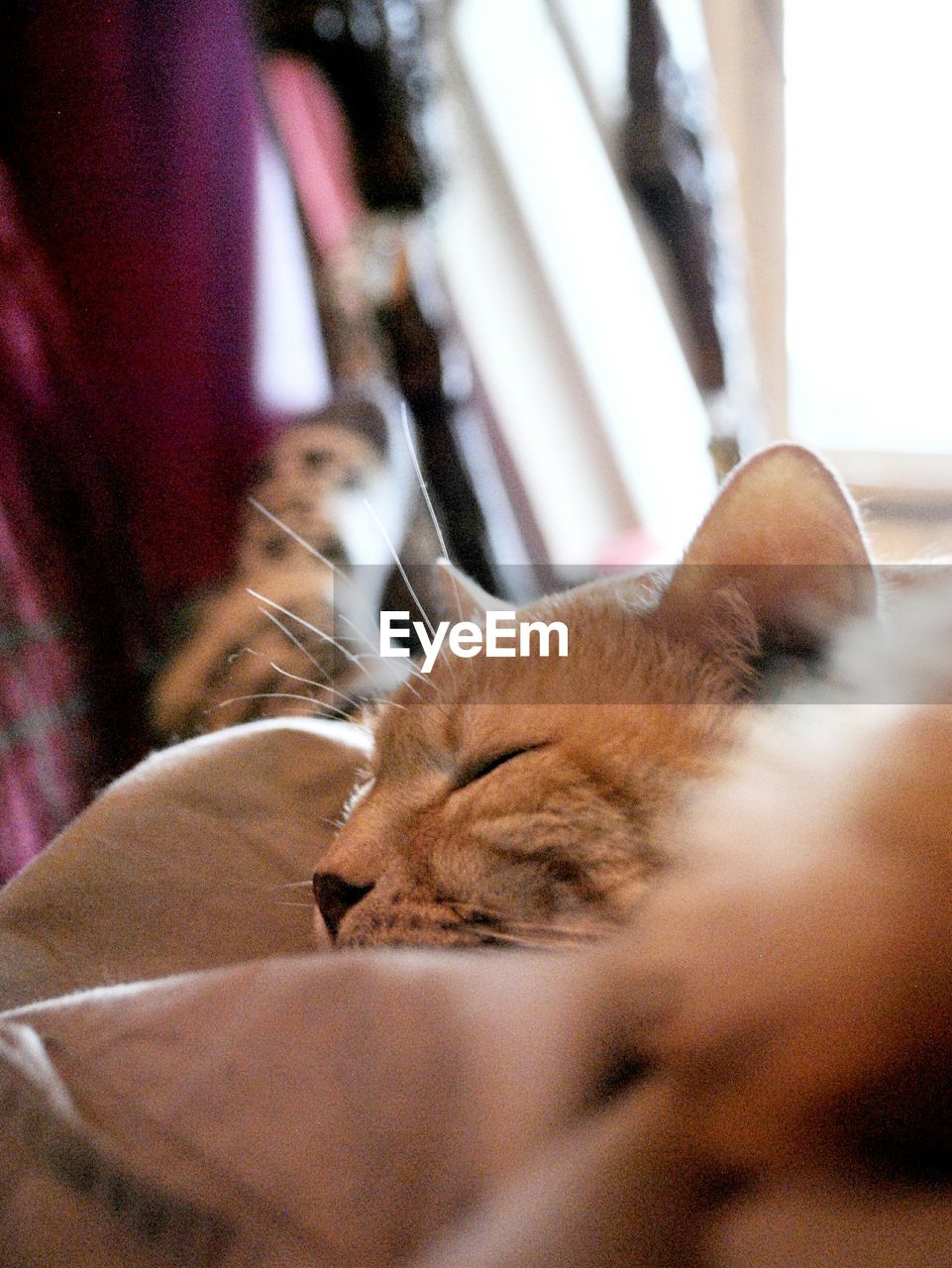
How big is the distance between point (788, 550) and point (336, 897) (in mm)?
281

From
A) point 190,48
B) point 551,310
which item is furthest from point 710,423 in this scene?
point 190,48

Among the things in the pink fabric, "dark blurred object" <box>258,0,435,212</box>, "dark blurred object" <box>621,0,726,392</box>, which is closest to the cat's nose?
"dark blurred object" <box>621,0,726,392</box>

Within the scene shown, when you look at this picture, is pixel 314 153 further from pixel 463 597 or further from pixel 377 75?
pixel 463 597

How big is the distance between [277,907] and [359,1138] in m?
0.28

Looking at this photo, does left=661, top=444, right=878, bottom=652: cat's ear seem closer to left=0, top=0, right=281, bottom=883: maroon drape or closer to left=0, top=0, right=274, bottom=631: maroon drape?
left=0, top=0, right=281, bottom=883: maroon drape

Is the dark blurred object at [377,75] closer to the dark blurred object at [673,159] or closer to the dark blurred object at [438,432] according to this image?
the dark blurred object at [438,432]

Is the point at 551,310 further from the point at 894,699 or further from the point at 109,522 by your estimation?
the point at 894,699

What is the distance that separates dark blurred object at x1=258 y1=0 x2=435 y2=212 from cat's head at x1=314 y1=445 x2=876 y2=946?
38.0 inches

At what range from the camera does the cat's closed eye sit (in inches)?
20.6

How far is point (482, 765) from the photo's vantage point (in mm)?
536

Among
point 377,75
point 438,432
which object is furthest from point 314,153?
point 438,432

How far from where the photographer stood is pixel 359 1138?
0.28 meters

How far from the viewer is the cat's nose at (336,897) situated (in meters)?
0.52

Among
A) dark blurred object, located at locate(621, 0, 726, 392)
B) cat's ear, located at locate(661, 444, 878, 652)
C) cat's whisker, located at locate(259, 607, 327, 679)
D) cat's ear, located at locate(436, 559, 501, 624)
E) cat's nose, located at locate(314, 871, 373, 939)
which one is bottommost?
cat's nose, located at locate(314, 871, 373, 939)
